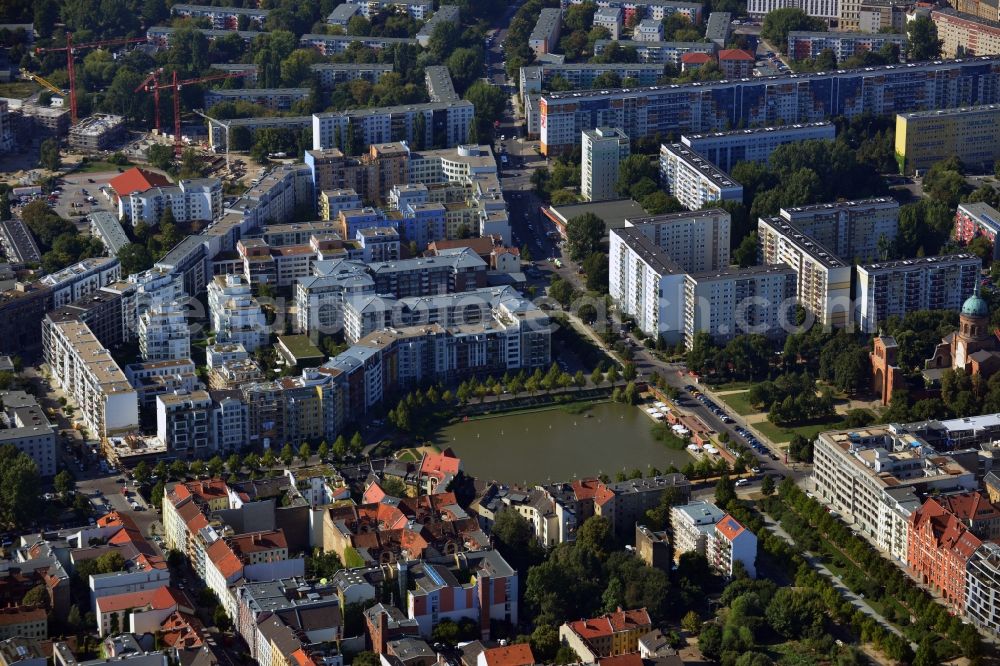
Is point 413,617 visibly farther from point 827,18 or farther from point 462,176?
point 827,18

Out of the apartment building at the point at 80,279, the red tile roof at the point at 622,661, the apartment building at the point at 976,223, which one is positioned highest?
the apartment building at the point at 80,279

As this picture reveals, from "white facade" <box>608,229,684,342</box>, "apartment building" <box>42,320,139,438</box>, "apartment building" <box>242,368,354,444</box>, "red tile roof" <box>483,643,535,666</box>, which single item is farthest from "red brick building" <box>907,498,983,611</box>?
"apartment building" <box>42,320,139,438</box>

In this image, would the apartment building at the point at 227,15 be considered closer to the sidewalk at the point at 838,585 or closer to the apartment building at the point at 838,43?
the apartment building at the point at 838,43

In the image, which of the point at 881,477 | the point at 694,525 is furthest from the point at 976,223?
the point at 694,525

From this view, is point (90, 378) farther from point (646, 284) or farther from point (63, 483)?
point (646, 284)

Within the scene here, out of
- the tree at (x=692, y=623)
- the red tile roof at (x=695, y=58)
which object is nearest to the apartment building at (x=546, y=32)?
the red tile roof at (x=695, y=58)

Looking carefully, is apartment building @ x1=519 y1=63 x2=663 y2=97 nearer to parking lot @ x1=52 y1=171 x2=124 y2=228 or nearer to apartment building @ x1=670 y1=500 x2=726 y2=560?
parking lot @ x1=52 y1=171 x2=124 y2=228

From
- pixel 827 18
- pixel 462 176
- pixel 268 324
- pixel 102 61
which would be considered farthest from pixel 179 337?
pixel 827 18
